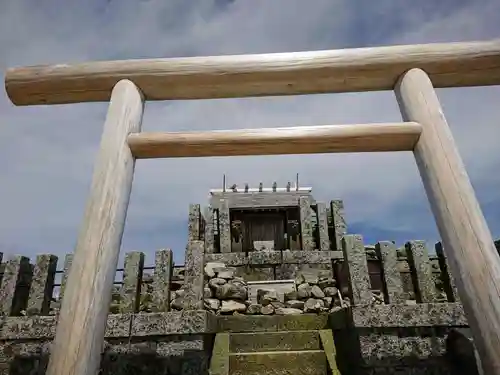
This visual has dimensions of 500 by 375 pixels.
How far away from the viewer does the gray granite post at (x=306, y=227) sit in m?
8.39

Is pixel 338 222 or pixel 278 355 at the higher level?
pixel 338 222

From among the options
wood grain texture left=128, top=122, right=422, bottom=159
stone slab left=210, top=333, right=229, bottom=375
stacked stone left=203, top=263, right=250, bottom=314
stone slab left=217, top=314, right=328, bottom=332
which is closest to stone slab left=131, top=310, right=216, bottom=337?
stone slab left=210, top=333, right=229, bottom=375

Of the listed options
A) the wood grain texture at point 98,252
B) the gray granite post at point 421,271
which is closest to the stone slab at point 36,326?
the wood grain texture at point 98,252

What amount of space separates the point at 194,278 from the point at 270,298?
11.1 ft

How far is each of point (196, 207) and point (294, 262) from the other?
2.62m

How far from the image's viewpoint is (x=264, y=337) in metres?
4.54

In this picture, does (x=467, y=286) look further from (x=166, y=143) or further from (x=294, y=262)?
(x=294, y=262)

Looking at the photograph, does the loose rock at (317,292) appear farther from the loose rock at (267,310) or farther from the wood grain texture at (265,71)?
the wood grain texture at (265,71)

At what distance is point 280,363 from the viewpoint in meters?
3.94

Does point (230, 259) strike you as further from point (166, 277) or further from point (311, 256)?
point (166, 277)

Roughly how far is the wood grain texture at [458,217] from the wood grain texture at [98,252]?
1.70 metres

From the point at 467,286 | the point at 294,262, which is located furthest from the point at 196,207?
the point at 467,286

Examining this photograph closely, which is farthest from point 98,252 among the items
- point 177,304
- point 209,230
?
point 209,230

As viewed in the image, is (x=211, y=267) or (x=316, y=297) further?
(x=211, y=267)
